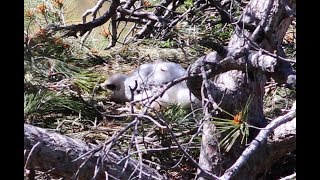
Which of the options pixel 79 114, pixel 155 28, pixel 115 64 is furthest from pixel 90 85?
pixel 155 28

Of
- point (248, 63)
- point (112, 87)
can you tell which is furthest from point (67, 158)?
point (112, 87)

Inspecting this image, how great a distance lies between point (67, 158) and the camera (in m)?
A: 1.25

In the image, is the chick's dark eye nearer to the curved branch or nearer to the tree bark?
the curved branch

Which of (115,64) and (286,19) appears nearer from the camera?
(286,19)

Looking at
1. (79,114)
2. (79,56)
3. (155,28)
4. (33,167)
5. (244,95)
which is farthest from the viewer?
(155,28)

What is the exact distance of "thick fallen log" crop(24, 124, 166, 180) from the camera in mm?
1207

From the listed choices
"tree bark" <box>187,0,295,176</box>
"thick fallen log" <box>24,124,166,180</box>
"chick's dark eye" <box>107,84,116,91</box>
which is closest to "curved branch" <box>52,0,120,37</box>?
"chick's dark eye" <box>107,84,116,91</box>

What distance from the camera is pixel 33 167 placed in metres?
1.24

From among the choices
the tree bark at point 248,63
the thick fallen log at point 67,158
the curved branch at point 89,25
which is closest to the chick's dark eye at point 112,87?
the curved branch at point 89,25

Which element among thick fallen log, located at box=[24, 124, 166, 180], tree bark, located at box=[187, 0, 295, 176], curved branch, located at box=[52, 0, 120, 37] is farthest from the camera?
curved branch, located at box=[52, 0, 120, 37]

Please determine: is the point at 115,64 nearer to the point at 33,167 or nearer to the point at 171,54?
the point at 171,54
